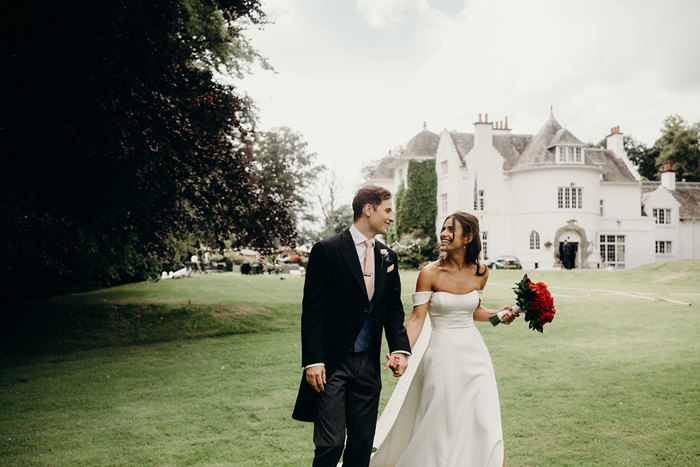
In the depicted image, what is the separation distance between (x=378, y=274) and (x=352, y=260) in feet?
0.79

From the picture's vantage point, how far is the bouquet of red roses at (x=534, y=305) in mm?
4910

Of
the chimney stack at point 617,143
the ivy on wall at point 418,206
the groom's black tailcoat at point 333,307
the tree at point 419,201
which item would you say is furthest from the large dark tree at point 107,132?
the chimney stack at point 617,143

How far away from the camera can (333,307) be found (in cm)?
387

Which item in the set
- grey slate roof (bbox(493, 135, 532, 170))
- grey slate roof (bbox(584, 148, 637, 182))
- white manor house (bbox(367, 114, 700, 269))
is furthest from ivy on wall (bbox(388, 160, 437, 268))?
grey slate roof (bbox(584, 148, 637, 182))

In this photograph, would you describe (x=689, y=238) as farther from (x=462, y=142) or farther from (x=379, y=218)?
(x=379, y=218)

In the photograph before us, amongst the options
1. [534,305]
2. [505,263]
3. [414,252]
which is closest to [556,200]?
[505,263]

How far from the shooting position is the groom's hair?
3.94m

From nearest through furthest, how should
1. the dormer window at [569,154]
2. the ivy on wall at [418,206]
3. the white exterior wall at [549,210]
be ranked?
the white exterior wall at [549,210]
the dormer window at [569,154]
the ivy on wall at [418,206]

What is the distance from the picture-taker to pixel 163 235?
1227 centimetres

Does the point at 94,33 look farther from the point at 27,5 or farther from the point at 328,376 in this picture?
the point at 328,376

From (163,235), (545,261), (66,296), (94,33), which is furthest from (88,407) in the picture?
(545,261)

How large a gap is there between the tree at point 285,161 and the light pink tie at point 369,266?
65.5m

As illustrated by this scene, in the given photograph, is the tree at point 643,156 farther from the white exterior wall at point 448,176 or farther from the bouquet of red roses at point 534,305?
the bouquet of red roses at point 534,305

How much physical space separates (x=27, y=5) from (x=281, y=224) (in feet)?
Answer: 24.6
